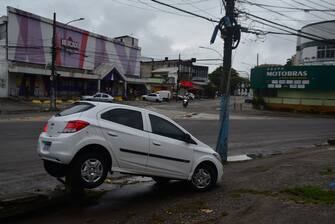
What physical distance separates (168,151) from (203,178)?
1.14m

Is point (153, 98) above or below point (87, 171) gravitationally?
above

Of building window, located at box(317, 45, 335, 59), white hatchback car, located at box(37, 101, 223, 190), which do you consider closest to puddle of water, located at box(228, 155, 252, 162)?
white hatchback car, located at box(37, 101, 223, 190)

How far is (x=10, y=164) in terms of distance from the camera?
1080 cm

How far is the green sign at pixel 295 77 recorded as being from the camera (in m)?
48.7

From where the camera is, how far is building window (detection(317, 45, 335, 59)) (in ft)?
207

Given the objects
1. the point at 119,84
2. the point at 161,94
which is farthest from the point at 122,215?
the point at 161,94

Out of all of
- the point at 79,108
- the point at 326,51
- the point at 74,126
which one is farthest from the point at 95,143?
the point at 326,51

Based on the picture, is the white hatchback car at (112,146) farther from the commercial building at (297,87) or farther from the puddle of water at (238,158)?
the commercial building at (297,87)

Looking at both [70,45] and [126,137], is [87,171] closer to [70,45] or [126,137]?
[126,137]

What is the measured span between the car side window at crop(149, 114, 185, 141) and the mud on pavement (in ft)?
3.92

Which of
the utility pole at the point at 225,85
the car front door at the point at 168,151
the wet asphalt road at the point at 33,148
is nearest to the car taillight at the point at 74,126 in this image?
the car front door at the point at 168,151

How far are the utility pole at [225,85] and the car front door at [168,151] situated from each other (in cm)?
467

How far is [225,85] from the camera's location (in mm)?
12938

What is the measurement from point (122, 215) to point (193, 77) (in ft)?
377
